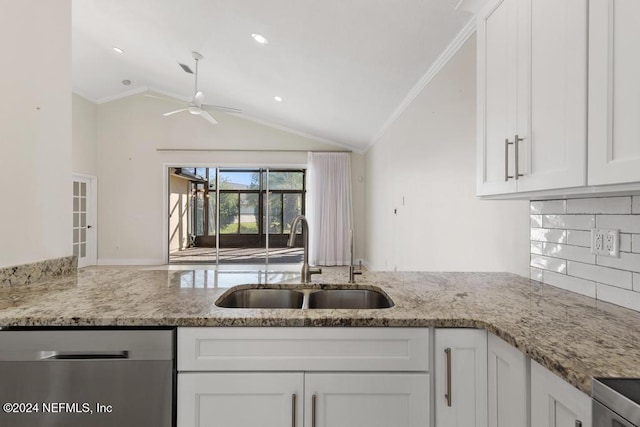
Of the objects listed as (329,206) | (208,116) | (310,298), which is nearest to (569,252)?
(310,298)

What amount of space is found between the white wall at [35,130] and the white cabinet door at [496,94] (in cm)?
210

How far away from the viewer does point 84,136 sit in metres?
6.20

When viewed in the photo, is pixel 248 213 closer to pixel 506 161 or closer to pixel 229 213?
pixel 229 213

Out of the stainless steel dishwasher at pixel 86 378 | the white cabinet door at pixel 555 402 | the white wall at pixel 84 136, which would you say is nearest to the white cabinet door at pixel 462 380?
the white cabinet door at pixel 555 402

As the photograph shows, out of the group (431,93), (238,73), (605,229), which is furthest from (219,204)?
(605,229)

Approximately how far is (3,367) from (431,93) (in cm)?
311

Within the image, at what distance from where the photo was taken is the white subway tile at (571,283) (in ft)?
4.12

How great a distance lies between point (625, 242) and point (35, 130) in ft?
8.22

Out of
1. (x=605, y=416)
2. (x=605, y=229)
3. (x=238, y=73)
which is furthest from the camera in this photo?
(x=238, y=73)

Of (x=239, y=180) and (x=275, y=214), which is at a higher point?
(x=239, y=180)

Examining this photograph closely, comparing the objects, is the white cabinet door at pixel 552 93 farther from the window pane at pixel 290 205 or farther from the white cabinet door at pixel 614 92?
the window pane at pixel 290 205

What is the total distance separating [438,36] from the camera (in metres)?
2.27

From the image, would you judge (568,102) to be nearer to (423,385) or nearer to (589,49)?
(589,49)

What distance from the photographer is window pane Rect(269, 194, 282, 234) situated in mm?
6746
